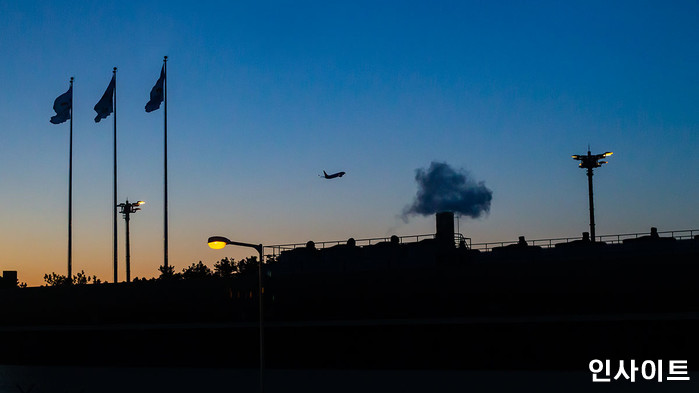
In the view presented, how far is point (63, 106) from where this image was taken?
55344 mm

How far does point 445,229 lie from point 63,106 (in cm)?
2706

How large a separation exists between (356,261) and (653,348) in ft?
74.7

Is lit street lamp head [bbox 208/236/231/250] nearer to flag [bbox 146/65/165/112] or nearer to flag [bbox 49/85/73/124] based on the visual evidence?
flag [bbox 146/65/165/112]

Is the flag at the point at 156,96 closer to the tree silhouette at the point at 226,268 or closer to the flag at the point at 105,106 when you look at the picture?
the flag at the point at 105,106

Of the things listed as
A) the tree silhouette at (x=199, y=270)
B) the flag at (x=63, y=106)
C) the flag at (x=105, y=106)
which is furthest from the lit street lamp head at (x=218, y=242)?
the tree silhouette at (x=199, y=270)

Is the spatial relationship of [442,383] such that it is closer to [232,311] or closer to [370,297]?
[370,297]

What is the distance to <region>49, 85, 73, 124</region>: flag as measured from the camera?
54938 mm

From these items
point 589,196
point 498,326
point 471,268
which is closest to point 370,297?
point 471,268

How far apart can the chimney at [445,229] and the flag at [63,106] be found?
26057mm

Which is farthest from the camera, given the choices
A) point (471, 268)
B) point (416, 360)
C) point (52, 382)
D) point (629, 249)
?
point (629, 249)

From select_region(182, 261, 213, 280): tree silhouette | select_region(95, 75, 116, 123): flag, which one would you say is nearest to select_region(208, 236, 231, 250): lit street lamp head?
select_region(95, 75, 116, 123): flag

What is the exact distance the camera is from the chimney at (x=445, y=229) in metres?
52.6

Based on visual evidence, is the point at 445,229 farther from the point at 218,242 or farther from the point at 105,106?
the point at 218,242

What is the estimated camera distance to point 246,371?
41344 millimetres
